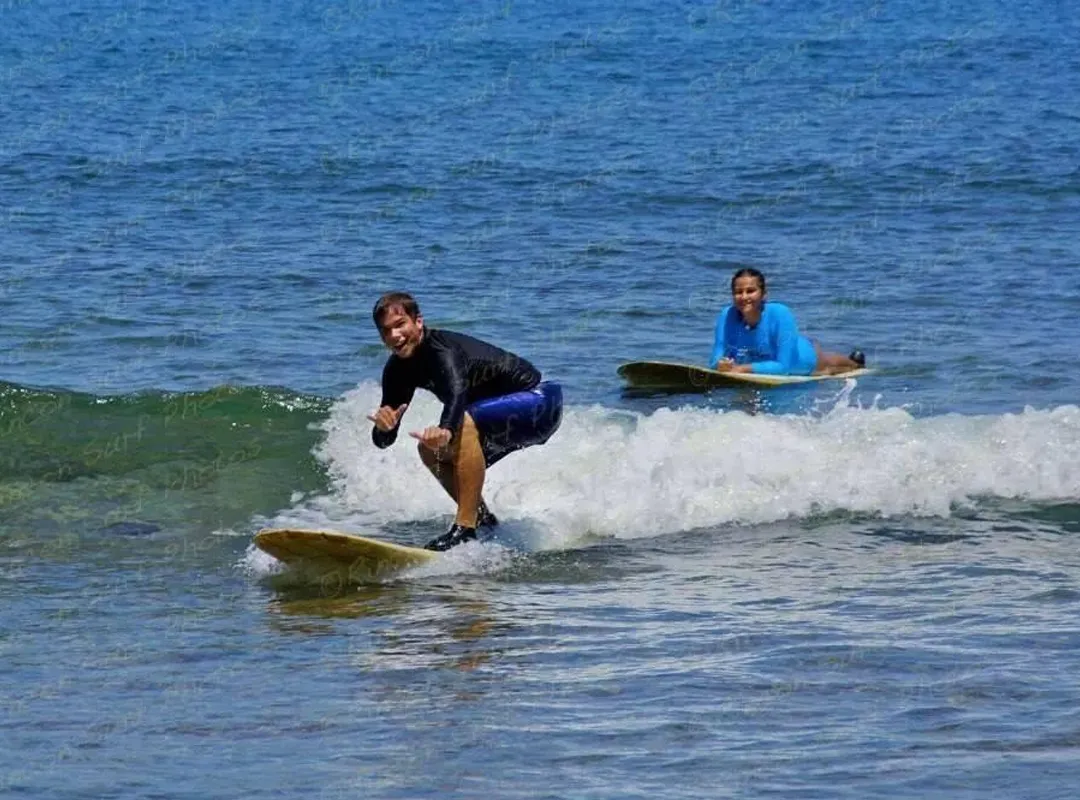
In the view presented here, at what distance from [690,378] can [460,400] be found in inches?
221

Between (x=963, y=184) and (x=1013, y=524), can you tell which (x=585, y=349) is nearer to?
(x=1013, y=524)

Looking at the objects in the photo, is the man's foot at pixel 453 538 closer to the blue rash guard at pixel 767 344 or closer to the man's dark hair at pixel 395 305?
the man's dark hair at pixel 395 305

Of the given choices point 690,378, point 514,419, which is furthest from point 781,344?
point 514,419

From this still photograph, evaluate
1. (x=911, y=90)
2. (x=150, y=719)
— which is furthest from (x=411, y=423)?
(x=911, y=90)

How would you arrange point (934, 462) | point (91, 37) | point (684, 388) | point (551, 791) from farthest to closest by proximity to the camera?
1. point (91, 37)
2. point (684, 388)
3. point (934, 462)
4. point (551, 791)

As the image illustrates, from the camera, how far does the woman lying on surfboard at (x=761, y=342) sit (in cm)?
1522

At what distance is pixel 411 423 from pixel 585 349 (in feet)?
10.3

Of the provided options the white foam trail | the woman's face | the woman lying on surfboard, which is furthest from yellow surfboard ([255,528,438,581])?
the woman lying on surfboard

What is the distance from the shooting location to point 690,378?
15438 millimetres

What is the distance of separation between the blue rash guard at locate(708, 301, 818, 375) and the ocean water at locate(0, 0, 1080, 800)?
30 centimetres

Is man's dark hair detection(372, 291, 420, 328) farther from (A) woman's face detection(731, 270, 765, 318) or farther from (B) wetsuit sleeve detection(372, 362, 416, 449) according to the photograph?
(A) woman's face detection(731, 270, 765, 318)

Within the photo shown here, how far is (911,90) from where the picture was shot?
37031 millimetres

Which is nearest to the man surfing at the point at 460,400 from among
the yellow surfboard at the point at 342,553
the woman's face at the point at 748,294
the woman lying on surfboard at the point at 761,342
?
the yellow surfboard at the point at 342,553

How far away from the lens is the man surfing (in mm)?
9922
